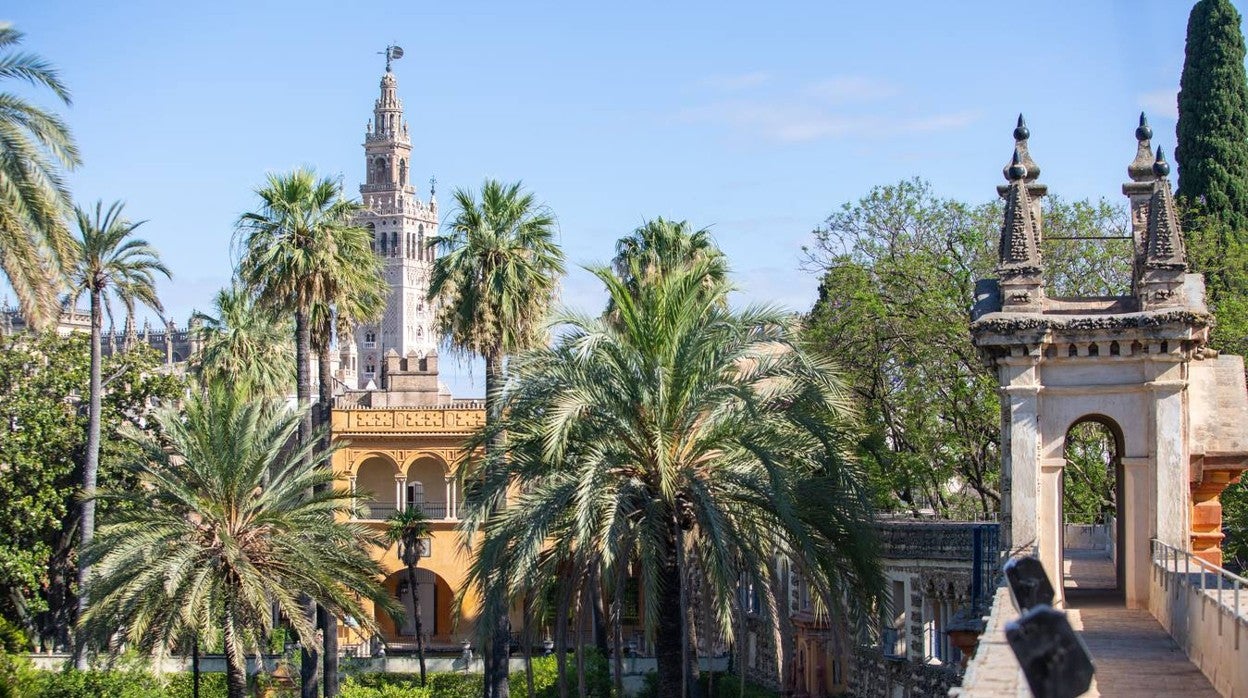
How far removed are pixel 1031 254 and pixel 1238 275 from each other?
25.2 metres

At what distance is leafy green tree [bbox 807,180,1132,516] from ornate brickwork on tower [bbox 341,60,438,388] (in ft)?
449

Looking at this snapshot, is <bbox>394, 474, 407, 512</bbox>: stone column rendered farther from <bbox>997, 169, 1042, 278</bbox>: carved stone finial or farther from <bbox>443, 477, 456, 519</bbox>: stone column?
<bbox>997, 169, 1042, 278</bbox>: carved stone finial

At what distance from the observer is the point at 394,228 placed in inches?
7510

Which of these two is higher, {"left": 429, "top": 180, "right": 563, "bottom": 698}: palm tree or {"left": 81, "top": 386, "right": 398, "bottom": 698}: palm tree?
{"left": 429, "top": 180, "right": 563, "bottom": 698}: palm tree

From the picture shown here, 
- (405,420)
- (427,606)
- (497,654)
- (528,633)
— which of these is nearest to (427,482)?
(405,420)

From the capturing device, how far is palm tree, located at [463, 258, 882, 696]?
2339 cm

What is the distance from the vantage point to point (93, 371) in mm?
46312

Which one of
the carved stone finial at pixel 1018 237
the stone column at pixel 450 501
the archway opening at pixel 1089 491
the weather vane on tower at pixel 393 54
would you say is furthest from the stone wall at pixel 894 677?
the weather vane on tower at pixel 393 54

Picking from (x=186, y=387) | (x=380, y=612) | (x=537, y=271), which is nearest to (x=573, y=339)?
(x=537, y=271)

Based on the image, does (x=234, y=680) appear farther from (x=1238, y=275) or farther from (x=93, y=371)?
(x=1238, y=275)

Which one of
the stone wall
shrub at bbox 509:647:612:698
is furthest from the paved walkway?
shrub at bbox 509:647:612:698

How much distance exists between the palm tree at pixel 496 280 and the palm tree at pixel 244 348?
1480 cm

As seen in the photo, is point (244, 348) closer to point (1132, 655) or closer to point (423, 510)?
point (423, 510)

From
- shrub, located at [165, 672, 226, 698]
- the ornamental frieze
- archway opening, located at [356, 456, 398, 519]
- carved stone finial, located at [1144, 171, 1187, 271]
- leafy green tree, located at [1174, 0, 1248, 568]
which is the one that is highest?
leafy green tree, located at [1174, 0, 1248, 568]
